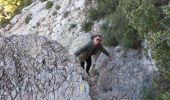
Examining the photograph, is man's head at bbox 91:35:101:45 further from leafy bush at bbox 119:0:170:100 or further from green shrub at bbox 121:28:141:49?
leafy bush at bbox 119:0:170:100

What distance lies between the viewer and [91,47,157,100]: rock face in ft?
37.7

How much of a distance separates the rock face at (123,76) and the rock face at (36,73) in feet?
2.68

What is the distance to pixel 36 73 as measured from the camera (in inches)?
405

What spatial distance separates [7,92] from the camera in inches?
393

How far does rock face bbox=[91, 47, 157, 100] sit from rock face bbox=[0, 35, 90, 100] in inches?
32.2

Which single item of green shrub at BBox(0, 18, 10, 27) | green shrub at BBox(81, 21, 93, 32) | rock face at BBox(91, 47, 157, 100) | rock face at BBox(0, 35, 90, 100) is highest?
green shrub at BBox(0, 18, 10, 27)

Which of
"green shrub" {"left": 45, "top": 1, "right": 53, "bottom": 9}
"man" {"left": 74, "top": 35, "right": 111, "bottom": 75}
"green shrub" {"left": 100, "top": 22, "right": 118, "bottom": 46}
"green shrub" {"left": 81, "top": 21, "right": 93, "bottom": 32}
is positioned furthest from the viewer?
"green shrub" {"left": 45, "top": 1, "right": 53, "bottom": 9}

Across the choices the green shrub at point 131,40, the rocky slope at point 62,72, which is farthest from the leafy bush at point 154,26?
the green shrub at point 131,40

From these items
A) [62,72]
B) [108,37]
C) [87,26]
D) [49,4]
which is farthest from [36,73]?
[49,4]

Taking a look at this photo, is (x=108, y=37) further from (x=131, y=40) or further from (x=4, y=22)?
(x=4, y=22)

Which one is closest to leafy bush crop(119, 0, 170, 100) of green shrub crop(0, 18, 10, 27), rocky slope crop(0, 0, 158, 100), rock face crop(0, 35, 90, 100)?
rocky slope crop(0, 0, 158, 100)

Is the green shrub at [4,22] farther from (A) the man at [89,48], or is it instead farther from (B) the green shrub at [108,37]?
(A) the man at [89,48]

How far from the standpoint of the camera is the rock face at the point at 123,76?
37.7ft

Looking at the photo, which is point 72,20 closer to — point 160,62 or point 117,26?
point 117,26
